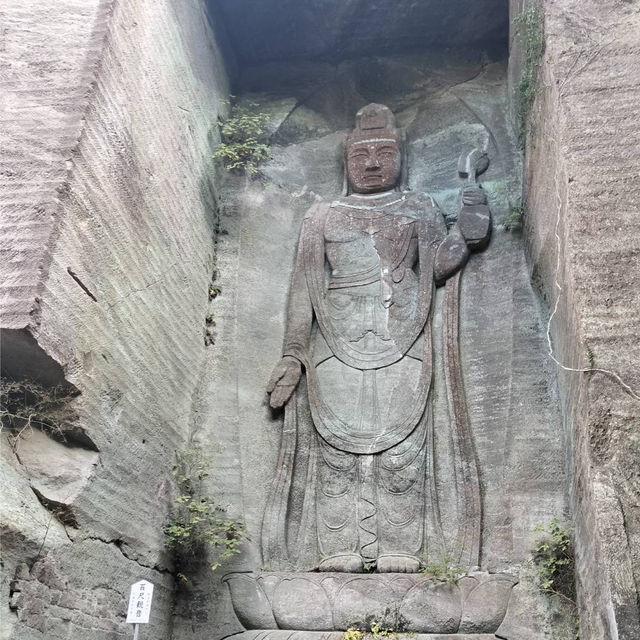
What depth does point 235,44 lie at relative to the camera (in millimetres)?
7031

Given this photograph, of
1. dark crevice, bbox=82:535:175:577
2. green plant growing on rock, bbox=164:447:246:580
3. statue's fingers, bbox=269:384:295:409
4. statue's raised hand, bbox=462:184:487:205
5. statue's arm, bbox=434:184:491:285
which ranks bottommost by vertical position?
dark crevice, bbox=82:535:175:577

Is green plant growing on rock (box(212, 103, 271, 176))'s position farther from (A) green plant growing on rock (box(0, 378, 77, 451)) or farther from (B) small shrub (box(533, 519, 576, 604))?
(B) small shrub (box(533, 519, 576, 604))

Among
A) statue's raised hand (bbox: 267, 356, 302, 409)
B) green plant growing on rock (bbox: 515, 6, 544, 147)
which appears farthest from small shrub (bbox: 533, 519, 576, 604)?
green plant growing on rock (bbox: 515, 6, 544, 147)

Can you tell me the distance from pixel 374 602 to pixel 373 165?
3.09 meters

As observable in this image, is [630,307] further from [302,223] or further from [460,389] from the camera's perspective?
[302,223]

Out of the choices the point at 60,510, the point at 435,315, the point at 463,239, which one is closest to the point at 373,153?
the point at 463,239

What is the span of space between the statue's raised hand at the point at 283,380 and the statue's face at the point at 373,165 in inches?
60.2

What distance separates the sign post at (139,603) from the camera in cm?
388

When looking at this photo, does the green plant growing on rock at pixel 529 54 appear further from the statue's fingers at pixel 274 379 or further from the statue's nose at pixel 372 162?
the statue's fingers at pixel 274 379

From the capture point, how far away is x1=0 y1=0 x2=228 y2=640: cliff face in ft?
12.4

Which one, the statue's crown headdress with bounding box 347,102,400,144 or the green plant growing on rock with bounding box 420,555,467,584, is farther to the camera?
the statue's crown headdress with bounding box 347,102,400,144

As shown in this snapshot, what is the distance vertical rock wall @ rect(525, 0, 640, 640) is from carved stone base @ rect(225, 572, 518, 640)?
0.51 m

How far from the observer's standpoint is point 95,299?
13.9 ft

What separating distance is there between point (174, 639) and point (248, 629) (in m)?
0.41
